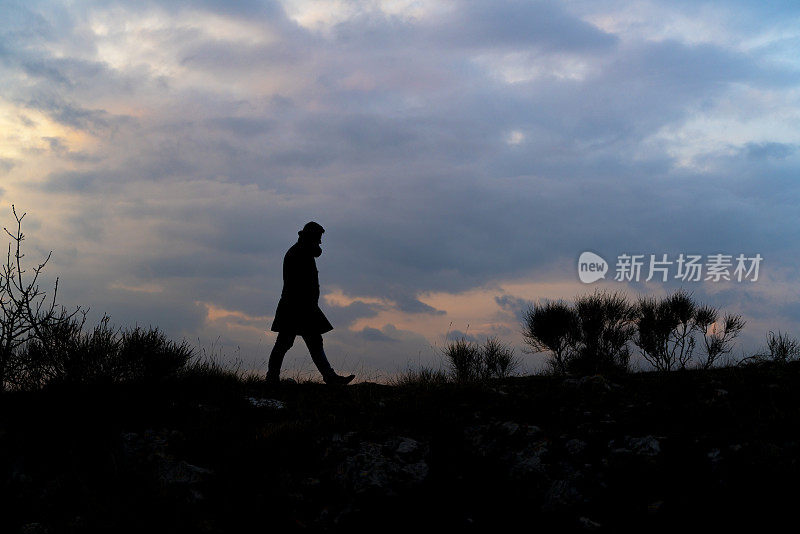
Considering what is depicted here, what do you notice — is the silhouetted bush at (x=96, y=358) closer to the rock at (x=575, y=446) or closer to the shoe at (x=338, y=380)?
the shoe at (x=338, y=380)

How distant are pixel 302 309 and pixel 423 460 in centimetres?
488

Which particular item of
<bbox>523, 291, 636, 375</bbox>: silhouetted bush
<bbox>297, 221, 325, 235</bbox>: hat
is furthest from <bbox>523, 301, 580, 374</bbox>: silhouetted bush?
<bbox>297, 221, 325, 235</bbox>: hat

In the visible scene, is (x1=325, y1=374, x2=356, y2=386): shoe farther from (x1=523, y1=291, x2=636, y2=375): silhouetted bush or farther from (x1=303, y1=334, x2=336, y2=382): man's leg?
(x1=523, y1=291, x2=636, y2=375): silhouetted bush

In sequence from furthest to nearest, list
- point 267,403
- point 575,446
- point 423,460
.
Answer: point 267,403, point 423,460, point 575,446

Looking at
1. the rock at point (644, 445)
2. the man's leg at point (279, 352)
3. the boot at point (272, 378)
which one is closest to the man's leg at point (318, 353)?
the man's leg at point (279, 352)

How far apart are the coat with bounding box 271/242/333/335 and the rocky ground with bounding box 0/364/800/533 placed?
2.64m

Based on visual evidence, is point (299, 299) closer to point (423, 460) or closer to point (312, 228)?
point (312, 228)

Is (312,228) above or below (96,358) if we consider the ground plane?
above

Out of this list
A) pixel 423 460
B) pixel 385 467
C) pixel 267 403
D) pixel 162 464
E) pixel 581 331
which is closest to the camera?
pixel 385 467

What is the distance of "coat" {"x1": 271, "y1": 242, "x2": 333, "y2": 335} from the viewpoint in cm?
1006

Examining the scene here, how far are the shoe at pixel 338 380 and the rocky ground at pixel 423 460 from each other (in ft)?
7.95

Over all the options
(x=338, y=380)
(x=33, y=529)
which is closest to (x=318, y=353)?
(x=338, y=380)

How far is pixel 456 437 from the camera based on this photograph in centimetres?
606

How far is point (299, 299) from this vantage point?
→ 1019 cm
